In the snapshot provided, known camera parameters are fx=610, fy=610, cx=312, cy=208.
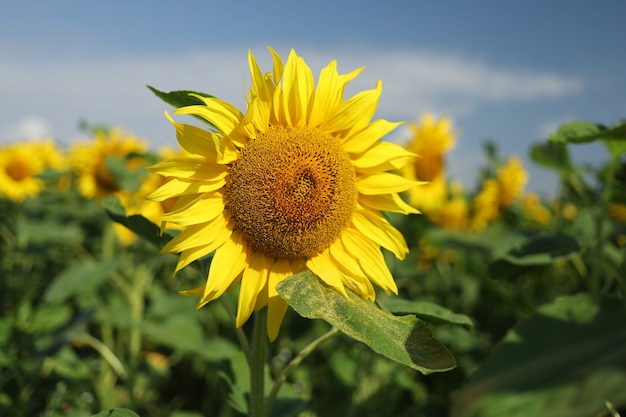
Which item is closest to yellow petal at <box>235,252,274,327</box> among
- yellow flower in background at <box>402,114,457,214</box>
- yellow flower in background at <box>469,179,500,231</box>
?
yellow flower in background at <box>402,114,457,214</box>

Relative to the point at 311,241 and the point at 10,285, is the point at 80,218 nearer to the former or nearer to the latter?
the point at 10,285

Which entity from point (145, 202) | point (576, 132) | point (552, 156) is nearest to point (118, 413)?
point (576, 132)

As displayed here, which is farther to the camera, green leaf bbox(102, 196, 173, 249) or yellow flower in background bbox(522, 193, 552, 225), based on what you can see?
yellow flower in background bbox(522, 193, 552, 225)

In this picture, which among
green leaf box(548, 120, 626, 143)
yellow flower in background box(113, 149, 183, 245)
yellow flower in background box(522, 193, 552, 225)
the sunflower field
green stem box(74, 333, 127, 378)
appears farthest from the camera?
yellow flower in background box(522, 193, 552, 225)

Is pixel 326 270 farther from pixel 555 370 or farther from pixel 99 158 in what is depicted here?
pixel 99 158

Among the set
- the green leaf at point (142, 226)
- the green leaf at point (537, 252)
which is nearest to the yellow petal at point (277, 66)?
the green leaf at point (142, 226)

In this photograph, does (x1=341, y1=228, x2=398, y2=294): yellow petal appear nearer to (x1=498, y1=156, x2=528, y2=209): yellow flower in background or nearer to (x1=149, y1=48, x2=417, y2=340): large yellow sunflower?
(x1=149, y1=48, x2=417, y2=340): large yellow sunflower

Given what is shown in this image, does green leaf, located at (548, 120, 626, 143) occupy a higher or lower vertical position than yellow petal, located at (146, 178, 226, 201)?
higher
